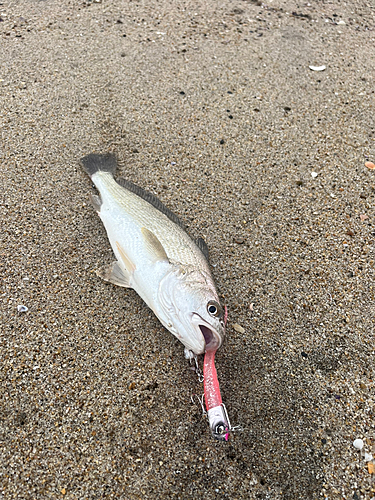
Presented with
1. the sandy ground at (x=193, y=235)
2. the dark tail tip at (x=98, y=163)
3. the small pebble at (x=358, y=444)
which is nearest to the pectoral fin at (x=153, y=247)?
the sandy ground at (x=193, y=235)

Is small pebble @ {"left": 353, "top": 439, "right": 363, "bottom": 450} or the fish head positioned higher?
the fish head

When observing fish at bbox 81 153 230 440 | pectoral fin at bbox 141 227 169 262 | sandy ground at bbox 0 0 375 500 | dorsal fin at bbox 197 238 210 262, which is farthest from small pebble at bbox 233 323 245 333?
pectoral fin at bbox 141 227 169 262

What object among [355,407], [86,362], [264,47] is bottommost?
[355,407]

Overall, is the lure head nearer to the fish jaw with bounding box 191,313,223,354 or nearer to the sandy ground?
the sandy ground

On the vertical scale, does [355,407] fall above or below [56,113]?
below

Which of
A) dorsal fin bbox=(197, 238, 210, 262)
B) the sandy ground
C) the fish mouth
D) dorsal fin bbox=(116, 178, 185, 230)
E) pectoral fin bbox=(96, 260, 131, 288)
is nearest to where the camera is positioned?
the sandy ground

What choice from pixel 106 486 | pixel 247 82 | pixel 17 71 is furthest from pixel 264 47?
pixel 106 486

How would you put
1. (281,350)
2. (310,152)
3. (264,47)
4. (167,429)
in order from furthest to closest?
(264,47) → (310,152) → (281,350) → (167,429)

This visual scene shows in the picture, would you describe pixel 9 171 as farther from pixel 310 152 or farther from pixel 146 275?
pixel 310 152
